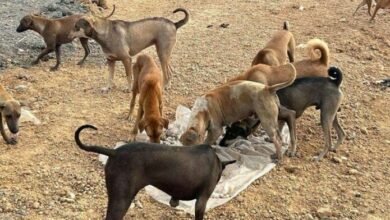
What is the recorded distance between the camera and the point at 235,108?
7910mm

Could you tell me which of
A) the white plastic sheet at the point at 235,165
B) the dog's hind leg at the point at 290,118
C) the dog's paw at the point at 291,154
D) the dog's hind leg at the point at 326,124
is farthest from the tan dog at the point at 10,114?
the dog's hind leg at the point at 326,124

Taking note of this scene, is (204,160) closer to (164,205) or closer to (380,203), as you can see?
(164,205)

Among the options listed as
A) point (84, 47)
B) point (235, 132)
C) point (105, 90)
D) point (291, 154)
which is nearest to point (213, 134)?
point (235, 132)

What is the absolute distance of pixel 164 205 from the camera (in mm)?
6957

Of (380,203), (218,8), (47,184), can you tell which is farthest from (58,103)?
(218,8)

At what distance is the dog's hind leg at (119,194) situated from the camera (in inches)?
221

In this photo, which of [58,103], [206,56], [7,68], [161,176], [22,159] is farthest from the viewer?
[206,56]

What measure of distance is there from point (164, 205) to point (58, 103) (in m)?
3.35

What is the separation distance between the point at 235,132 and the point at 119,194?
9.32 feet

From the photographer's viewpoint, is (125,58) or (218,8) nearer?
(125,58)

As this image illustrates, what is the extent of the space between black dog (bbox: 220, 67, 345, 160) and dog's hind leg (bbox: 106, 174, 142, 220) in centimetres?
273

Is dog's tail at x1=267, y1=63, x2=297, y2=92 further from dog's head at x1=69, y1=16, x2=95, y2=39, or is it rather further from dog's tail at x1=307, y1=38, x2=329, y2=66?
dog's head at x1=69, y1=16, x2=95, y2=39

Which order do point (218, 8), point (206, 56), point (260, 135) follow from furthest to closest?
point (218, 8), point (206, 56), point (260, 135)

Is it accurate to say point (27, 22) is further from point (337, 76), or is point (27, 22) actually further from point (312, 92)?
point (337, 76)
